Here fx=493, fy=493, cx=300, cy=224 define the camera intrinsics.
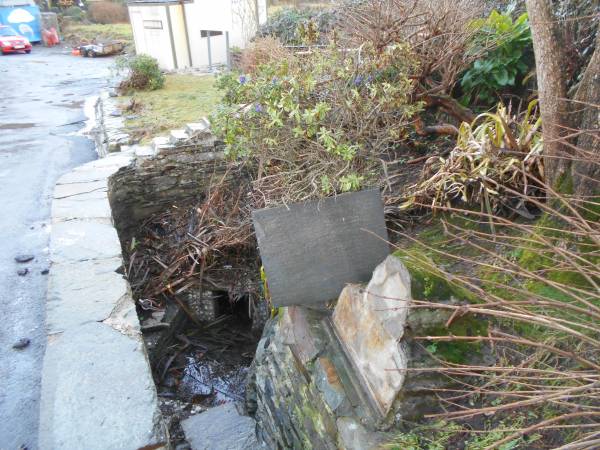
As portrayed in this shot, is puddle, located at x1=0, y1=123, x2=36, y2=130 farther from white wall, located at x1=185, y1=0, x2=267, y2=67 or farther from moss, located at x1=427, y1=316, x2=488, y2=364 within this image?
moss, located at x1=427, y1=316, x2=488, y2=364

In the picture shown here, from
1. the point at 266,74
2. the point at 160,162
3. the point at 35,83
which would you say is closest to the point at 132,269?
the point at 160,162

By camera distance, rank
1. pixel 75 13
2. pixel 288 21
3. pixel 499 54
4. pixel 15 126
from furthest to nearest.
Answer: pixel 75 13
pixel 288 21
pixel 15 126
pixel 499 54

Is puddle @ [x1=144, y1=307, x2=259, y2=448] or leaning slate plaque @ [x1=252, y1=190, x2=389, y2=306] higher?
leaning slate plaque @ [x1=252, y1=190, x2=389, y2=306]

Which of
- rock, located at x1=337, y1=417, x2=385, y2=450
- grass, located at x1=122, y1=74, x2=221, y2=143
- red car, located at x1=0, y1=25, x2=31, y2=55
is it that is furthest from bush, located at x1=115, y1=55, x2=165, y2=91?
red car, located at x1=0, y1=25, x2=31, y2=55

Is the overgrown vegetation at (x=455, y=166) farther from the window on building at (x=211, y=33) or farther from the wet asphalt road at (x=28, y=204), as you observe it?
the window on building at (x=211, y=33)

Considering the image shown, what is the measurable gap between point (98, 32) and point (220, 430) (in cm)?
2858

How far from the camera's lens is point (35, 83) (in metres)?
15.6

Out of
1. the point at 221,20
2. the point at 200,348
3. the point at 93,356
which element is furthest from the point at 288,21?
the point at 93,356

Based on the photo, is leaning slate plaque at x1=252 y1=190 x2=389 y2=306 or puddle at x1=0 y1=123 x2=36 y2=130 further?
puddle at x1=0 y1=123 x2=36 y2=130

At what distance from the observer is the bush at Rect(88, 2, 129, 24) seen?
30406mm

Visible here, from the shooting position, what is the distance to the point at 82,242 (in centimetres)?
389

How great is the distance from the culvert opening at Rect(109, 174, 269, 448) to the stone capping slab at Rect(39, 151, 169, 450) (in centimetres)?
118

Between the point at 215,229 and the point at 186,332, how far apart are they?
1.17m

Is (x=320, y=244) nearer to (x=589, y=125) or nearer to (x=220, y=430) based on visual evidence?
(x=589, y=125)
